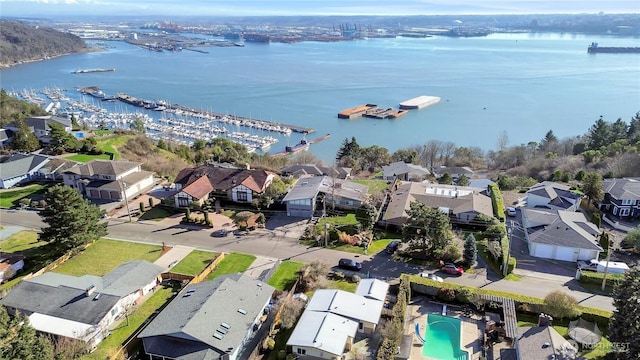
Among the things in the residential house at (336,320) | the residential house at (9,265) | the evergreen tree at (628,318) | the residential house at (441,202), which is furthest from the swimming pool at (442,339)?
the residential house at (9,265)

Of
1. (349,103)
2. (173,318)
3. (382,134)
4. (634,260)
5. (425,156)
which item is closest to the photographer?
(173,318)

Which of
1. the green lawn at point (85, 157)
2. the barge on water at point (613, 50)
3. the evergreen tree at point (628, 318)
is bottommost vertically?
the green lawn at point (85, 157)

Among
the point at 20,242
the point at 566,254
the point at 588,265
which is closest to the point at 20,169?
the point at 20,242

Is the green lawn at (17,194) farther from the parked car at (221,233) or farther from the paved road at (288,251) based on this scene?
the parked car at (221,233)

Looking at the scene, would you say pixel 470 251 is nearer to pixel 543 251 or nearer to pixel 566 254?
pixel 543 251

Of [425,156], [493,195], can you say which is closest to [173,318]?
[493,195]

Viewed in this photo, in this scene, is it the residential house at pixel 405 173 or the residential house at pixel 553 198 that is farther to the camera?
the residential house at pixel 405 173

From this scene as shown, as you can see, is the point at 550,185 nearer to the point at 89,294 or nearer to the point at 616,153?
the point at 616,153
